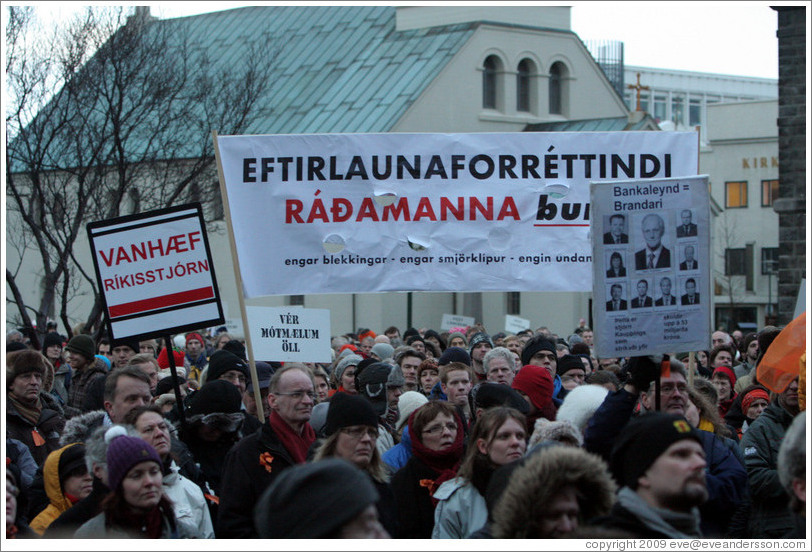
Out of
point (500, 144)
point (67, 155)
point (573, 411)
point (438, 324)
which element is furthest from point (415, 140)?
point (438, 324)

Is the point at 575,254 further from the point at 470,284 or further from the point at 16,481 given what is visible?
the point at 16,481

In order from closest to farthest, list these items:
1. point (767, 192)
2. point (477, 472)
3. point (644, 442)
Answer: point (644, 442)
point (477, 472)
point (767, 192)

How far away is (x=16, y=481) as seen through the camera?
5.88 m

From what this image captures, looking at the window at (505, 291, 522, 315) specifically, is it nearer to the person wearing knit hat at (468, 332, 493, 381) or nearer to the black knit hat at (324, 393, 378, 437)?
the person wearing knit hat at (468, 332, 493, 381)

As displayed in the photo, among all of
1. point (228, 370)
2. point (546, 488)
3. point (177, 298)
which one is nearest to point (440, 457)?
point (546, 488)

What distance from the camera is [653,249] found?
6.47 metres

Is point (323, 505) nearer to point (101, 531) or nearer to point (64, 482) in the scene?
point (101, 531)

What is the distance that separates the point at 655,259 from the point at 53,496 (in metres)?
3.22

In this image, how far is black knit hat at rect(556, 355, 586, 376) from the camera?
10.7 m

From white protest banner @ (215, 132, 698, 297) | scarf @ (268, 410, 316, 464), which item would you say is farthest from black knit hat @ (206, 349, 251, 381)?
scarf @ (268, 410, 316, 464)

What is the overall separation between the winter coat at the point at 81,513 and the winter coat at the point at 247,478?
2.24 ft

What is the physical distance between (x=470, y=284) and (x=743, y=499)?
3.03 meters

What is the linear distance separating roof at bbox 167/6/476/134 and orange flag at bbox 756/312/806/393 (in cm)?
4064

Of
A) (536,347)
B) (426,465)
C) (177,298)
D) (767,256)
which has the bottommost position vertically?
(767,256)
